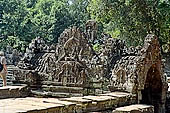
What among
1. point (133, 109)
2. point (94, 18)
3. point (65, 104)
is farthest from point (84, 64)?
point (94, 18)

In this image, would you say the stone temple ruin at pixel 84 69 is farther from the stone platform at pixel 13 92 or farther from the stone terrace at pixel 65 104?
the stone terrace at pixel 65 104

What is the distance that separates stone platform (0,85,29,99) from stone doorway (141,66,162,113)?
3.04 m

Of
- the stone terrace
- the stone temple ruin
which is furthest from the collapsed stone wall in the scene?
the stone terrace

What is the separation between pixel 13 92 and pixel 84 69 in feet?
6.91

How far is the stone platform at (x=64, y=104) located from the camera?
5012mm

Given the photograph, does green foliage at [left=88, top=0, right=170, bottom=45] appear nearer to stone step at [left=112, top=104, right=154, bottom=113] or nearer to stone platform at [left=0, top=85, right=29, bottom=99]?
stone platform at [left=0, top=85, right=29, bottom=99]

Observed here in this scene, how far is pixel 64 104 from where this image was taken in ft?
18.0

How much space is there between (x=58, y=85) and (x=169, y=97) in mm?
3096

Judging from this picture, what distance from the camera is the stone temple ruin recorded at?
8445 mm

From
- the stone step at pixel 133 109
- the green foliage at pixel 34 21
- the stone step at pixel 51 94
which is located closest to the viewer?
the stone step at pixel 133 109

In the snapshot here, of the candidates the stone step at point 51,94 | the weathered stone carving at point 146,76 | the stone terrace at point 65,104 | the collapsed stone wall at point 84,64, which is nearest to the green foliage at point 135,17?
the collapsed stone wall at point 84,64

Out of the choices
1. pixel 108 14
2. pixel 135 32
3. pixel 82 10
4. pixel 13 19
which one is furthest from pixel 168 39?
pixel 82 10

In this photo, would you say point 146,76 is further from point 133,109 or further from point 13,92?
point 13,92

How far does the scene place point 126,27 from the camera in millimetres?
28016
